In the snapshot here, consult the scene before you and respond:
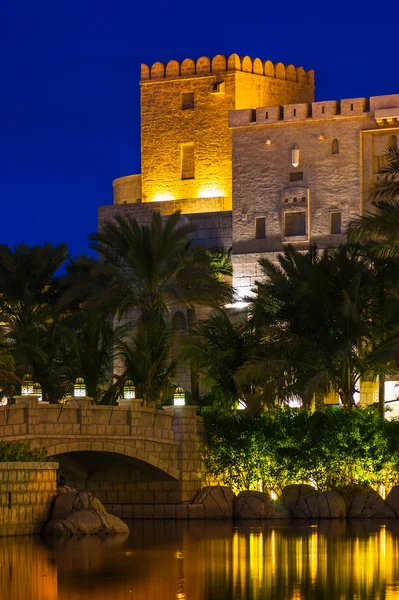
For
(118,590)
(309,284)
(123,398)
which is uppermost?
(309,284)

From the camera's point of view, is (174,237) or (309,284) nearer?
(309,284)

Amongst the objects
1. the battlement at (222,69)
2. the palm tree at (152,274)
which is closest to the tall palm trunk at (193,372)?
the palm tree at (152,274)

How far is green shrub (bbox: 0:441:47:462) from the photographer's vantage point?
1324 inches

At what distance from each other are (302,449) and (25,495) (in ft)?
30.5

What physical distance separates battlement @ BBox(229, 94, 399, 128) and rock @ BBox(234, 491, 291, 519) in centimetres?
1749

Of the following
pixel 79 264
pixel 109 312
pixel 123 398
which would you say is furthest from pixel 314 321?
pixel 79 264

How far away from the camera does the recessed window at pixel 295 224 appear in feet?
178

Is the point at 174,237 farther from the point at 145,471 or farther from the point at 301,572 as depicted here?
the point at 301,572

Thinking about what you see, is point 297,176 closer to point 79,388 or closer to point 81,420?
point 79,388

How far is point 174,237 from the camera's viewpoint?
4544 centimetres

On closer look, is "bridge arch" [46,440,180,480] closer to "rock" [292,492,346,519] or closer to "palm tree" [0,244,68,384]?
"rock" [292,492,346,519]

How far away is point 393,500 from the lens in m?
39.4

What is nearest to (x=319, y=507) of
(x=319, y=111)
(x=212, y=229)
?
(x=212, y=229)

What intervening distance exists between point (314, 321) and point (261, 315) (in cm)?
174
